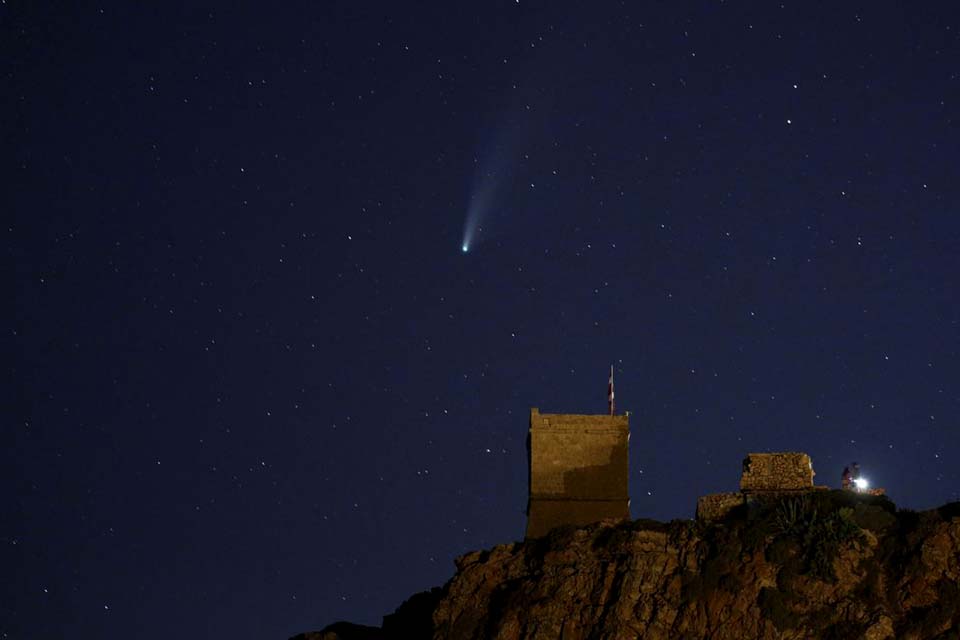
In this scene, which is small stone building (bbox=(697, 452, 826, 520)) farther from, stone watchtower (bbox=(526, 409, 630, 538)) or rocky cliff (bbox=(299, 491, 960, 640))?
stone watchtower (bbox=(526, 409, 630, 538))

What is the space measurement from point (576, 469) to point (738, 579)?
12086 mm

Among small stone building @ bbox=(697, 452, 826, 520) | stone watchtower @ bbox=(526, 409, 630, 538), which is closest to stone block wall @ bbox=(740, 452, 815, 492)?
small stone building @ bbox=(697, 452, 826, 520)

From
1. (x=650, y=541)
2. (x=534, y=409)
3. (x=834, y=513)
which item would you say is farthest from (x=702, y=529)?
(x=534, y=409)

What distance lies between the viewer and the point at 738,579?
3662 cm

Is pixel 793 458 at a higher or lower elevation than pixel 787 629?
higher

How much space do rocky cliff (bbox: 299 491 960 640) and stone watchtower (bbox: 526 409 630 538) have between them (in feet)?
20.2

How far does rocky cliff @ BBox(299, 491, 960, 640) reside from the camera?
35.0m

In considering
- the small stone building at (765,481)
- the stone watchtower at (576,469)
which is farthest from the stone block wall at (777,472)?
the stone watchtower at (576,469)

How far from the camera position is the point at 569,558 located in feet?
130

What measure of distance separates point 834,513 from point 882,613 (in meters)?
3.56

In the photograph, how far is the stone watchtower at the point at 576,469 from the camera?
4734cm

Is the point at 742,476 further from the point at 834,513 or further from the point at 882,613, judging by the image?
the point at 882,613

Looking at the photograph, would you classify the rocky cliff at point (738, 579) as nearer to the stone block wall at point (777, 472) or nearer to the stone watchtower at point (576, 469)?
the stone block wall at point (777, 472)

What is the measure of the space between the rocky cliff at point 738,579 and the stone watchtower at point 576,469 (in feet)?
20.2
